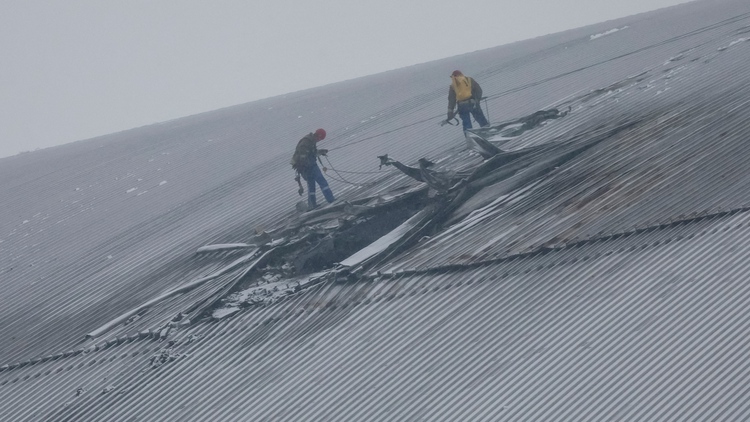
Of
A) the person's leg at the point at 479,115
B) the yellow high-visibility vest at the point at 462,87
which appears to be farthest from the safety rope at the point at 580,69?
the yellow high-visibility vest at the point at 462,87

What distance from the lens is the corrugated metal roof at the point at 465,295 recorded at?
29.1 ft

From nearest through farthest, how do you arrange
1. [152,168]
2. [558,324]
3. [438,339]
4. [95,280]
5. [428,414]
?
1. [428,414]
2. [558,324]
3. [438,339]
4. [95,280]
5. [152,168]

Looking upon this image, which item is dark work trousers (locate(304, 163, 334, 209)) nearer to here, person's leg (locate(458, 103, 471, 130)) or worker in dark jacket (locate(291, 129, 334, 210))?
worker in dark jacket (locate(291, 129, 334, 210))

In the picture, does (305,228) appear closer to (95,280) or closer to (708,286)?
(95,280)

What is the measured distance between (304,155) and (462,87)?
3.84 metres

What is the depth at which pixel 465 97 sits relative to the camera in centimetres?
1889

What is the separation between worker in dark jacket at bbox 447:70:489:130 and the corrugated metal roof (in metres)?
0.66

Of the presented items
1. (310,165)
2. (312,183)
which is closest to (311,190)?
(312,183)

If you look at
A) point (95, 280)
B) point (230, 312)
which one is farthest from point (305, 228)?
point (95, 280)

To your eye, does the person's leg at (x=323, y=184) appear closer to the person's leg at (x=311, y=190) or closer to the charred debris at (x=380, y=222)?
the person's leg at (x=311, y=190)

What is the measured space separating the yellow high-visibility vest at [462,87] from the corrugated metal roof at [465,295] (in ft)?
3.45

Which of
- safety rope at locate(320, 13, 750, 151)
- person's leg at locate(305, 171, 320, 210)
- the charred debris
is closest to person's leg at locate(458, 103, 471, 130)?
the charred debris

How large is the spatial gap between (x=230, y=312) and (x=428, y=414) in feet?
16.0

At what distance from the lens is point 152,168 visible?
1095 inches
